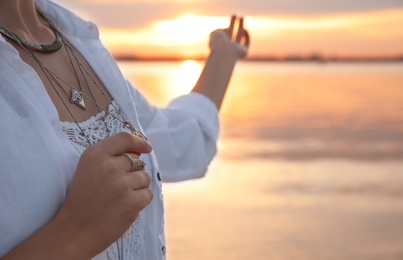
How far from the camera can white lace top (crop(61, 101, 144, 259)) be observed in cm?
107

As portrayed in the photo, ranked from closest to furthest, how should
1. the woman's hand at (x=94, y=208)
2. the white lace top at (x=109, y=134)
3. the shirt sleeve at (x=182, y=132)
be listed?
the woman's hand at (x=94, y=208), the white lace top at (x=109, y=134), the shirt sleeve at (x=182, y=132)

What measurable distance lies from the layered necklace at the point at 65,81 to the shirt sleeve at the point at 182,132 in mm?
187

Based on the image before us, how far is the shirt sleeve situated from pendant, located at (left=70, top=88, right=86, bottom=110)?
0.27 meters

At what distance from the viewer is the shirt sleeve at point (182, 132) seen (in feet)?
4.69

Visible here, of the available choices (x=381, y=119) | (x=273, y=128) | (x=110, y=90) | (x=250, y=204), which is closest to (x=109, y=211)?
(x=110, y=90)

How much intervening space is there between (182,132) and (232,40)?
28 cm

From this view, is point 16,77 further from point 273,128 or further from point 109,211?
point 273,128

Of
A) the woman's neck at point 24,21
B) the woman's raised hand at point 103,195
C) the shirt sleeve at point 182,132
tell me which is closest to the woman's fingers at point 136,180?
the woman's raised hand at point 103,195

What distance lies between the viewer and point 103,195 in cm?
94

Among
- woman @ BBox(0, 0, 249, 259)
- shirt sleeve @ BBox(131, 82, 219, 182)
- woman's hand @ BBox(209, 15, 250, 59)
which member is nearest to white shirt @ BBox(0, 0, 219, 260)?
woman @ BBox(0, 0, 249, 259)

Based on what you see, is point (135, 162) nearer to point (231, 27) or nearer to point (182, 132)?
point (182, 132)

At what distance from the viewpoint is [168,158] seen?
1459mm

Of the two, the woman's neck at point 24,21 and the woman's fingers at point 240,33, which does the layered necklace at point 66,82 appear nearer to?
the woman's neck at point 24,21

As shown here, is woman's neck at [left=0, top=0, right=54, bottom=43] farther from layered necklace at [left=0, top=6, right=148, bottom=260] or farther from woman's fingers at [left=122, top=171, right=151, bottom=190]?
woman's fingers at [left=122, top=171, right=151, bottom=190]
